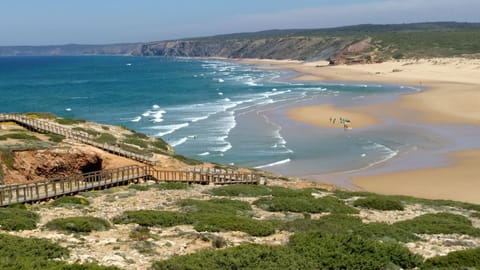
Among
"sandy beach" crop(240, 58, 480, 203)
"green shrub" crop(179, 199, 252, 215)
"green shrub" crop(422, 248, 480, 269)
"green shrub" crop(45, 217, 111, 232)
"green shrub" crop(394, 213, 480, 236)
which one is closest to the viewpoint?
"green shrub" crop(422, 248, 480, 269)

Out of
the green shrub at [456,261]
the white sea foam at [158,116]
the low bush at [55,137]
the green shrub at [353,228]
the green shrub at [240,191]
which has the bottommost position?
the white sea foam at [158,116]

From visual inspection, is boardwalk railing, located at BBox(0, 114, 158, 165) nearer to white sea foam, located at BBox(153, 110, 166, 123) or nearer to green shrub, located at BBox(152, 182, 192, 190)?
green shrub, located at BBox(152, 182, 192, 190)

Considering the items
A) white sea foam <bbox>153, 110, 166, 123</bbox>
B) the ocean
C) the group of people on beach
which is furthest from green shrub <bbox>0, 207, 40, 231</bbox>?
white sea foam <bbox>153, 110, 166, 123</bbox>

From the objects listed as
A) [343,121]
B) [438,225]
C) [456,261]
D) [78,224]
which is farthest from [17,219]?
[343,121]

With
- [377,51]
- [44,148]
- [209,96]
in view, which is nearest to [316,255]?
[44,148]

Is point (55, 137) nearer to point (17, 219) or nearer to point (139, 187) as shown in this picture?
point (139, 187)

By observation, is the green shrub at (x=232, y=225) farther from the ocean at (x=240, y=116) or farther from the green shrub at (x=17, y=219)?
the ocean at (x=240, y=116)

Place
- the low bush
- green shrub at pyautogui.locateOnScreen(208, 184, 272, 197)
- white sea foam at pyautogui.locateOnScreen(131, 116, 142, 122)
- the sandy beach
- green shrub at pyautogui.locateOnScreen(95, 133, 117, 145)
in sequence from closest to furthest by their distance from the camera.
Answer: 1. green shrub at pyautogui.locateOnScreen(208, 184, 272, 197)
2. the low bush
3. the sandy beach
4. green shrub at pyautogui.locateOnScreen(95, 133, 117, 145)
5. white sea foam at pyautogui.locateOnScreen(131, 116, 142, 122)

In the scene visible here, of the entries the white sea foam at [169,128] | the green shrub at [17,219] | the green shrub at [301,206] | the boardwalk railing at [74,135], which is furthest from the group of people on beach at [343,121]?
the green shrub at [17,219]
